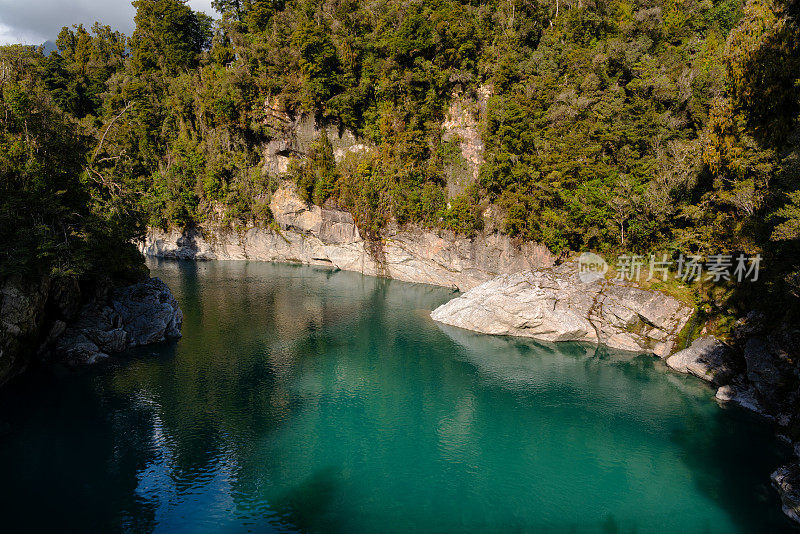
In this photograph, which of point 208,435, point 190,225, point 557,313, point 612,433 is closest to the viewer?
point 208,435

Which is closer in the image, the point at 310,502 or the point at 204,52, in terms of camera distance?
the point at 310,502

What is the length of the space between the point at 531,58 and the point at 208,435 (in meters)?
40.2

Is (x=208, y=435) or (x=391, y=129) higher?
→ (x=391, y=129)

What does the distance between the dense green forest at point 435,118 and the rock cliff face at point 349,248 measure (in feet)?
5.58

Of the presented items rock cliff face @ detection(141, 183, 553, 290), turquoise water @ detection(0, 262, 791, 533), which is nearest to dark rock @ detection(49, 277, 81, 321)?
turquoise water @ detection(0, 262, 791, 533)

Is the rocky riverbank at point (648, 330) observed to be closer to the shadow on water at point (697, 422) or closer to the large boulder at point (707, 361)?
the large boulder at point (707, 361)

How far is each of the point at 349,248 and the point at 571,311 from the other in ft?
87.1

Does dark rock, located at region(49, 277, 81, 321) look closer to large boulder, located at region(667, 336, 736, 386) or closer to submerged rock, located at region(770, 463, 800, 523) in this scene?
submerged rock, located at region(770, 463, 800, 523)

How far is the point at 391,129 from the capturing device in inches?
1702

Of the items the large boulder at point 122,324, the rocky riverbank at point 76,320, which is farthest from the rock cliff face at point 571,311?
the rocky riverbank at point 76,320

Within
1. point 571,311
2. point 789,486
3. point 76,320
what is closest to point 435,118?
point 571,311

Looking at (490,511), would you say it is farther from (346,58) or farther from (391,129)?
(346,58)

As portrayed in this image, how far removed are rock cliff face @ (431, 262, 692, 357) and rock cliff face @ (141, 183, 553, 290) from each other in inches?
232

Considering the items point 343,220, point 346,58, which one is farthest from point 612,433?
point 346,58
